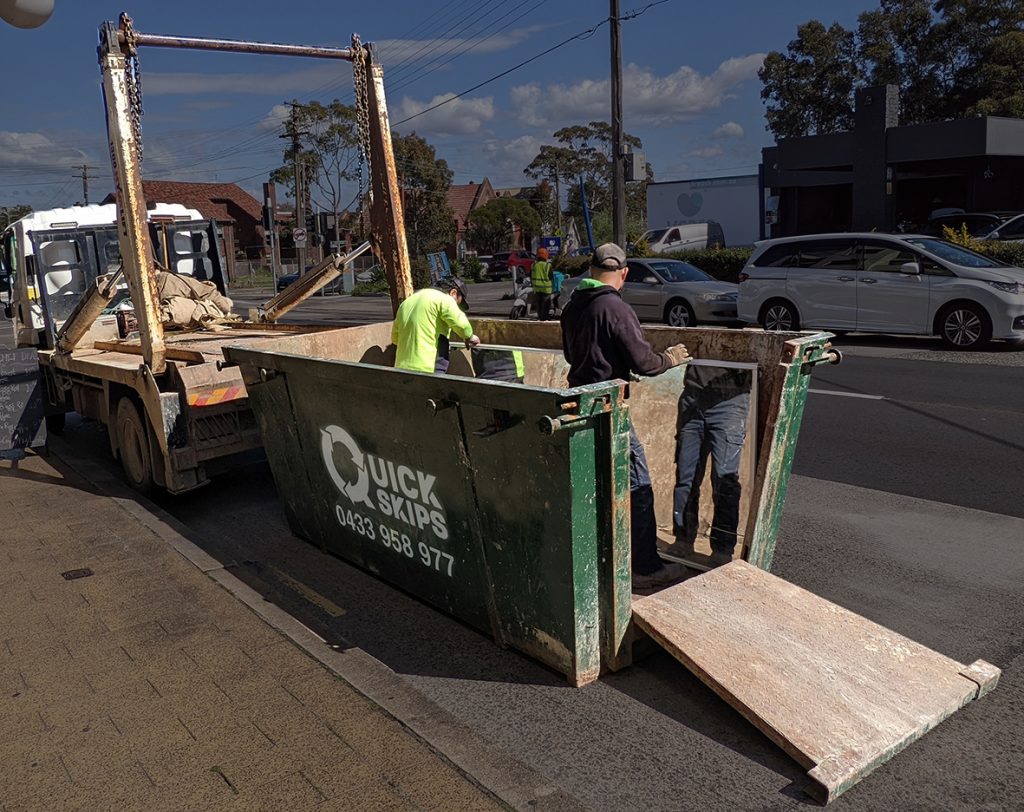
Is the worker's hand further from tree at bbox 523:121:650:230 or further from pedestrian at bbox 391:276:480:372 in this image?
tree at bbox 523:121:650:230

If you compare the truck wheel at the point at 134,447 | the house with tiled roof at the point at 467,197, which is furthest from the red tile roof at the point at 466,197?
the truck wheel at the point at 134,447

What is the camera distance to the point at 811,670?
3.84 metres

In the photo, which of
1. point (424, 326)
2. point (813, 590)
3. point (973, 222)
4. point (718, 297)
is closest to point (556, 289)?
point (718, 297)

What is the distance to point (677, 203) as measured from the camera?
125 ft

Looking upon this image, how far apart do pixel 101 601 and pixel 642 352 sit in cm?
330

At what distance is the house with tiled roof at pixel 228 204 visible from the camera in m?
64.2

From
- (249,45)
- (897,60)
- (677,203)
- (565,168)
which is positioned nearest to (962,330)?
(249,45)

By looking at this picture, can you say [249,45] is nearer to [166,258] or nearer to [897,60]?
[166,258]

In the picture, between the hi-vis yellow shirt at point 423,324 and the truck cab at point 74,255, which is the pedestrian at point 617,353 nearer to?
the hi-vis yellow shirt at point 423,324

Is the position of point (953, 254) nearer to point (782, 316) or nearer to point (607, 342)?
point (782, 316)

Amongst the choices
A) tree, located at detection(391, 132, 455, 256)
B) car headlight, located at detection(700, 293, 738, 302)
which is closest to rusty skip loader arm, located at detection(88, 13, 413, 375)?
car headlight, located at detection(700, 293, 738, 302)

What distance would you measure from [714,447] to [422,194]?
5064cm

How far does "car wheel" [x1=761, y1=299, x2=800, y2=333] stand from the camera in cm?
1600

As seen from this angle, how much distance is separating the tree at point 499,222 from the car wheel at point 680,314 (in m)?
52.6
